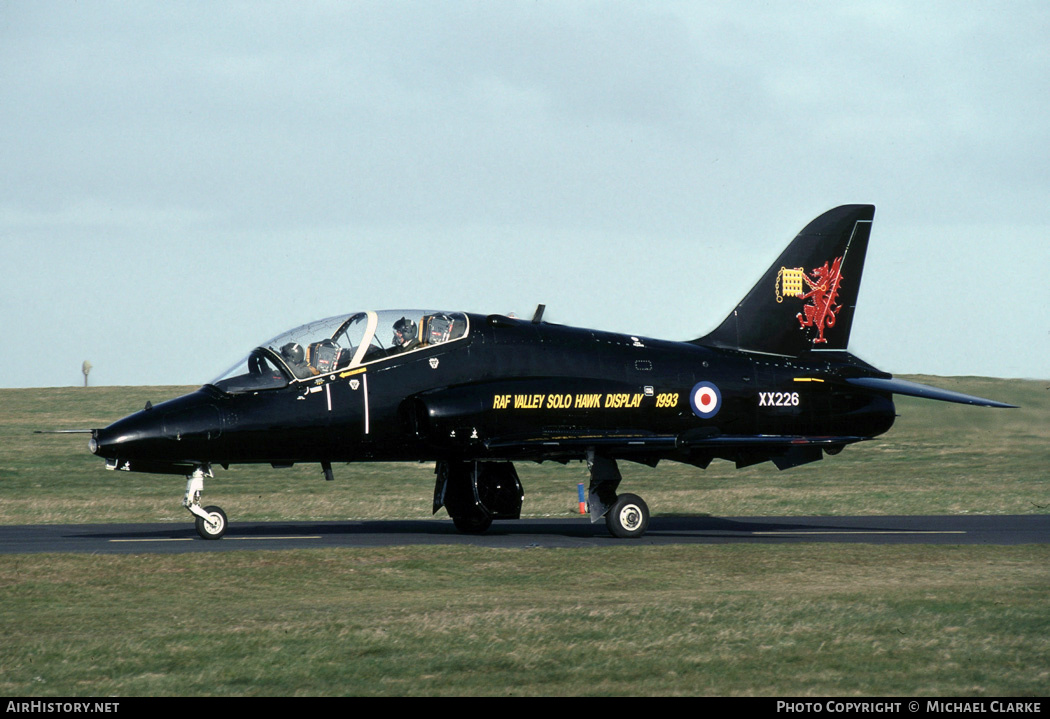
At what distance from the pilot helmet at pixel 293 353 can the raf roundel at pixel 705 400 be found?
24.8 feet

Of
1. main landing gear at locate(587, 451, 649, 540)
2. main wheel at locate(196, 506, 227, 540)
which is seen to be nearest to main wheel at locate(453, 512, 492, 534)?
main landing gear at locate(587, 451, 649, 540)

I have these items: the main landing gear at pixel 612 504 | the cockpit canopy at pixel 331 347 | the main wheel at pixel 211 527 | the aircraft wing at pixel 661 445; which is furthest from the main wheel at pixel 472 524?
the main wheel at pixel 211 527

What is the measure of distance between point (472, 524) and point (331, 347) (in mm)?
4498

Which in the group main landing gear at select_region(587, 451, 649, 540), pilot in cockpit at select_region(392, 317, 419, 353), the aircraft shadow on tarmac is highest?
pilot in cockpit at select_region(392, 317, 419, 353)

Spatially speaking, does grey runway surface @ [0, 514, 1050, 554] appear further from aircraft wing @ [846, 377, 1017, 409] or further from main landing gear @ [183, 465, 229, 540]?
aircraft wing @ [846, 377, 1017, 409]

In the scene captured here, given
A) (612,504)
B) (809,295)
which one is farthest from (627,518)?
(809,295)

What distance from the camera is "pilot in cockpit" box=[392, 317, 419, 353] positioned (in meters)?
20.8

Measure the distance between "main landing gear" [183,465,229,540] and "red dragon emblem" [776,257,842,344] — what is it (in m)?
12.2

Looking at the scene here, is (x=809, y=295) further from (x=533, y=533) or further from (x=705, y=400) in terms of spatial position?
(x=533, y=533)

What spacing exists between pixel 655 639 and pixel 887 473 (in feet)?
109

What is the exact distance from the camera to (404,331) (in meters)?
20.9

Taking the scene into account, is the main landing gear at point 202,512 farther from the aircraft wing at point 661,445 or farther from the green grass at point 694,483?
the green grass at point 694,483

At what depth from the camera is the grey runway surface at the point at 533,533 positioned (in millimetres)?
19734
